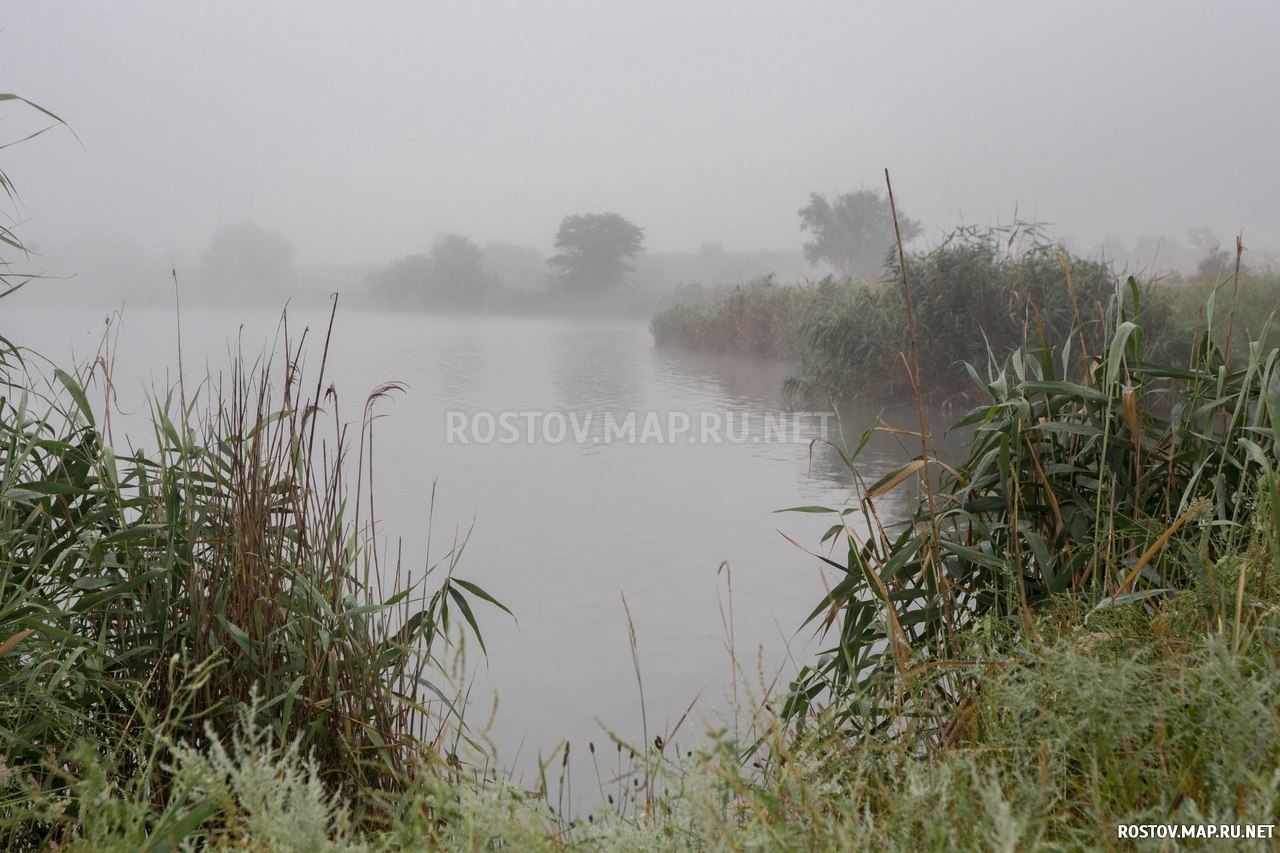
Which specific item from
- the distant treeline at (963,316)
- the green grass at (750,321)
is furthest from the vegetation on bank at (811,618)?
the green grass at (750,321)

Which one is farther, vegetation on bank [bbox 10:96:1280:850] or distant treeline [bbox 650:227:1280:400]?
distant treeline [bbox 650:227:1280:400]

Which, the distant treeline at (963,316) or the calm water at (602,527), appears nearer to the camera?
the calm water at (602,527)

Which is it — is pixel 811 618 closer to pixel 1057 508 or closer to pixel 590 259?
pixel 1057 508

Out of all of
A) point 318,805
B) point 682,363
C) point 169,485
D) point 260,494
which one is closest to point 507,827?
point 318,805

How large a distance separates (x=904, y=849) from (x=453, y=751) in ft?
2.52

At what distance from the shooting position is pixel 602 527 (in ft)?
11.2

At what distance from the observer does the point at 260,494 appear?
1.39 meters

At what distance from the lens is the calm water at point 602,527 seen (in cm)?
208

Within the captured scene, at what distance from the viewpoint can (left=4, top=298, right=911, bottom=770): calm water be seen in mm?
2076

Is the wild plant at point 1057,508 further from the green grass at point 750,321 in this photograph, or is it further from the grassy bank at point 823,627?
the green grass at point 750,321

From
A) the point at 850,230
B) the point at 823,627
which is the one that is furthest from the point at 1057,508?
the point at 850,230

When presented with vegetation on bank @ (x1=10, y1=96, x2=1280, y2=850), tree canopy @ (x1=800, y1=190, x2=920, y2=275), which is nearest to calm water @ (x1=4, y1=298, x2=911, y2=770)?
vegetation on bank @ (x1=10, y1=96, x2=1280, y2=850)

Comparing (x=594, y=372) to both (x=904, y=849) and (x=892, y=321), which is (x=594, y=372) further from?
(x=904, y=849)

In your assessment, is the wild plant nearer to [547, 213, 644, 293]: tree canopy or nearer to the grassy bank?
the grassy bank
